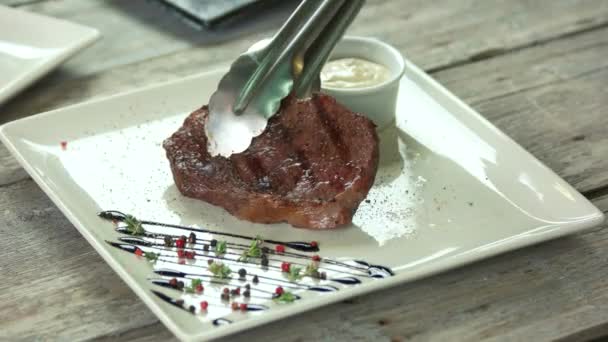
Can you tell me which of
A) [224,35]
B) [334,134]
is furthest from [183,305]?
[224,35]

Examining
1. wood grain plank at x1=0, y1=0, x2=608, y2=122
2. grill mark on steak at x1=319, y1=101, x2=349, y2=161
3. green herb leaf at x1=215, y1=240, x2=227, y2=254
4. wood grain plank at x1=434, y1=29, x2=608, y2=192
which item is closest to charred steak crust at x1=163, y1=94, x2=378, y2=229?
grill mark on steak at x1=319, y1=101, x2=349, y2=161

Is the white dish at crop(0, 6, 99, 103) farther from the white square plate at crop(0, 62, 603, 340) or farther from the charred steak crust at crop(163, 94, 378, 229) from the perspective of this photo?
the charred steak crust at crop(163, 94, 378, 229)

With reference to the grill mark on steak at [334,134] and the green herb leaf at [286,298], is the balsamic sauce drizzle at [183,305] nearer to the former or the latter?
the green herb leaf at [286,298]

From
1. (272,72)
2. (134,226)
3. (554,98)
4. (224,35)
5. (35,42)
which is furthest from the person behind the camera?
(224,35)

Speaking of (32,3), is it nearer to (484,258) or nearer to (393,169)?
(393,169)

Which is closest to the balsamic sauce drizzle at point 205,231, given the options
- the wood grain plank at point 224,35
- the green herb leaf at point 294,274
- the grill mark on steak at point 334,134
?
the green herb leaf at point 294,274

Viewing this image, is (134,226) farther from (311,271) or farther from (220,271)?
(311,271)

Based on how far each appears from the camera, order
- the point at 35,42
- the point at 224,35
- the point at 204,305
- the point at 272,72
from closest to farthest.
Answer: the point at 204,305, the point at 272,72, the point at 35,42, the point at 224,35
